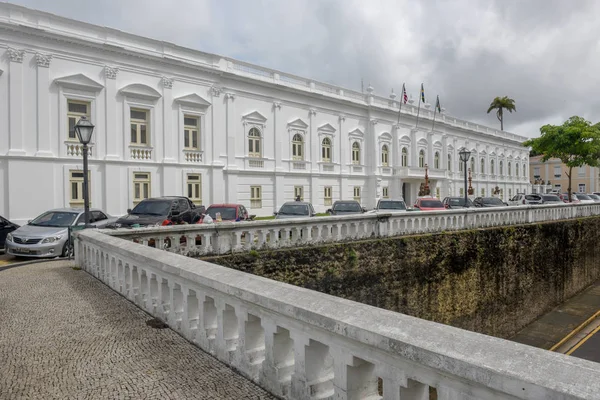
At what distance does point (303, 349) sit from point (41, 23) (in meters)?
23.2

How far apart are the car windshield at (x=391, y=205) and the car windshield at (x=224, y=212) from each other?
682 cm

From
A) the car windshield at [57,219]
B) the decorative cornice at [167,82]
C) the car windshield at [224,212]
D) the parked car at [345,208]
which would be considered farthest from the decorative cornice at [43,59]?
the parked car at [345,208]

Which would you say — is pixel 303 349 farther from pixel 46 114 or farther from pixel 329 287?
pixel 46 114

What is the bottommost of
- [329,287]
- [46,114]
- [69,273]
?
[329,287]

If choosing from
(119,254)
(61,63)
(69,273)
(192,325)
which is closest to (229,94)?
(61,63)

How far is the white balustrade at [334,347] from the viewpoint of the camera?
1806 mm

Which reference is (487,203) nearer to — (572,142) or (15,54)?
(572,142)

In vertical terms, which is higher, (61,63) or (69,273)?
(61,63)

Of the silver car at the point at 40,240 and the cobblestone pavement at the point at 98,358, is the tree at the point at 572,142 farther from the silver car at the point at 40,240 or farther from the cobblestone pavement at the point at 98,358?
the cobblestone pavement at the point at 98,358

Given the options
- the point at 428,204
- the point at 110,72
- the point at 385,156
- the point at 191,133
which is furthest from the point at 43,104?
the point at 385,156

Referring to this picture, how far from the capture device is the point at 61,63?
2095cm

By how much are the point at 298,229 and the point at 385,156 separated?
29074 millimetres

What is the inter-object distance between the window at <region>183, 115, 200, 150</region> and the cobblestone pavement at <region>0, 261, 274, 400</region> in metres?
20.1

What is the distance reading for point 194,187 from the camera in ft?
84.0
